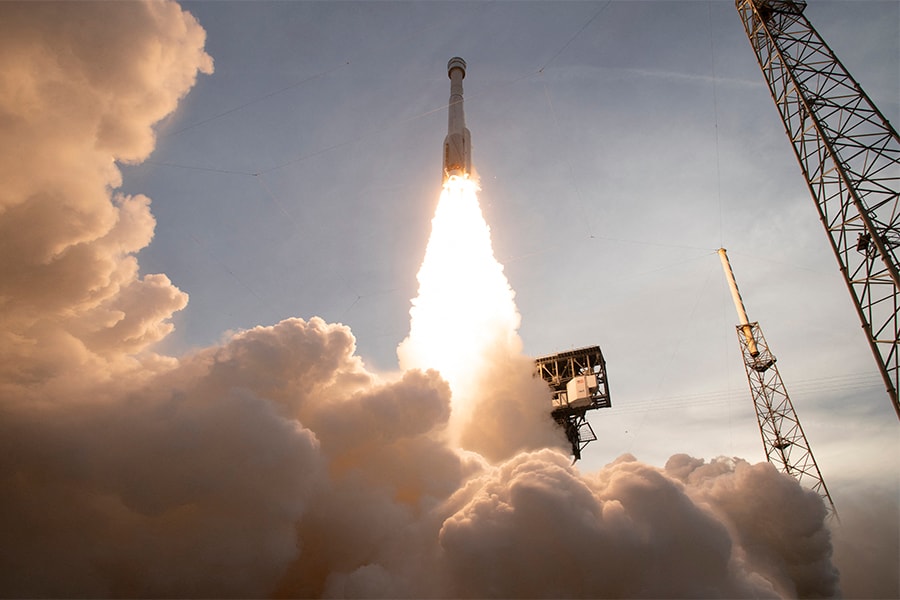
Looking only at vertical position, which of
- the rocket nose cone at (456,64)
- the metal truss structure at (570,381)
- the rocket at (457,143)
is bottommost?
the metal truss structure at (570,381)

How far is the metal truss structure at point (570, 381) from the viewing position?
121 ft

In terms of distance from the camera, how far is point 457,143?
34344 mm

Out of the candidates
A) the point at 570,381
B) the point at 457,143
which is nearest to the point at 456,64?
the point at 457,143

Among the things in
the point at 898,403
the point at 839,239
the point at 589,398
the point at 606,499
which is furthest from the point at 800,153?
the point at 589,398

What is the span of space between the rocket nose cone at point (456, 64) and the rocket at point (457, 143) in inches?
90.2

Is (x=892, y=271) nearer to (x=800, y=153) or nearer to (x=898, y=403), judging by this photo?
(x=898, y=403)

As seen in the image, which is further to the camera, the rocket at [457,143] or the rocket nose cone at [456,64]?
the rocket nose cone at [456,64]

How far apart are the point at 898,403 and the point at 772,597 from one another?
8639mm

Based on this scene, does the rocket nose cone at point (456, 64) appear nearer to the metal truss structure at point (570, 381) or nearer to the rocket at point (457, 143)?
the rocket at point (457, 143)

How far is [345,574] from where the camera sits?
819 inches

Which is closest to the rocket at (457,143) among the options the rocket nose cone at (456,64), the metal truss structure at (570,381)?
the rocket nose cone at (456,64)

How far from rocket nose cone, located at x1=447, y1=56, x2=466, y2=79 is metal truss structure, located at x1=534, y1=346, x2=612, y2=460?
24.8 m

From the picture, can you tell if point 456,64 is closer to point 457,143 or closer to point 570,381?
point 457,143

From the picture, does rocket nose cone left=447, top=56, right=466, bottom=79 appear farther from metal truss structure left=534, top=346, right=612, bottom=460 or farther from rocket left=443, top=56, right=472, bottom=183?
metal truss structure left=534, top=346, right=612, bottom=460
